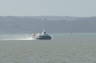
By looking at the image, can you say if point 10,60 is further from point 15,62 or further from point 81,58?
point 81,58

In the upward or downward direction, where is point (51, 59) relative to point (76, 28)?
downward

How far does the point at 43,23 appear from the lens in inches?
6860

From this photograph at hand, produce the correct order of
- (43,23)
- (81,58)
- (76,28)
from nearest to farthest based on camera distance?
1. (81,58)
2. (43,23)
3. (76,28)

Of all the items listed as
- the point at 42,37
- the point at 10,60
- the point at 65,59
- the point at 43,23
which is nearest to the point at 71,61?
the point at 65,59

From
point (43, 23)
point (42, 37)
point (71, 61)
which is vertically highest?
point (43, 23)

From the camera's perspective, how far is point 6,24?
18175 centimetres

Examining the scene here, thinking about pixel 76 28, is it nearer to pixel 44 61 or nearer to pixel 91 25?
pixel 91 25

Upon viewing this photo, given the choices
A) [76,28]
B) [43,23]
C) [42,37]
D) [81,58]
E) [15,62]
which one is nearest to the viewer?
[15,62]

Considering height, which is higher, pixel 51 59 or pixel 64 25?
pixel 64 25

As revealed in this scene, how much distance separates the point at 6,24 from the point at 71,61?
15524 cm

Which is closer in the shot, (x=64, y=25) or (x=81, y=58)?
(x=81, y=58)

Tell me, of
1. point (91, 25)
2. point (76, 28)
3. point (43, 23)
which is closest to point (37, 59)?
point (43, 23)

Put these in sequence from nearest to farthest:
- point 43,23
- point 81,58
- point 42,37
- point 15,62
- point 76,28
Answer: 1. point 15,62
2. point 81,58
3. point 42,37
4. point 43,23
5. point 76,28

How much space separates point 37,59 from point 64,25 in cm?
16299
